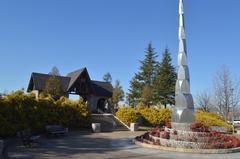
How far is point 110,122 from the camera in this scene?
Answer: 3225 cm

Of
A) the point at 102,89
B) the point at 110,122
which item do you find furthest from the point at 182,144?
the point at 102,89

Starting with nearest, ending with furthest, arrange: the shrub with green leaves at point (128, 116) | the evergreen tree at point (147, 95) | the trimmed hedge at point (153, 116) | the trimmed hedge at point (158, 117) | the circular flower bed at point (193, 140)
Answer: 1. the circular flower bed at point (193, 140)
2. the shrub with green leaves at point (128, 116)
3. the trimmed hedge at point (158, 117)
4. the trimmed hedge at point (153, 116)
5. the evergreen tree at point (147, 95)

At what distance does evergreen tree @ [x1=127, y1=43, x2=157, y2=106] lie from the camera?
194ft

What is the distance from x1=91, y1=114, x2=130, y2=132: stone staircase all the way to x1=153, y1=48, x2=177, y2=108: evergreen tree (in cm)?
2102

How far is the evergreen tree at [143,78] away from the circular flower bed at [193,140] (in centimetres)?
3906

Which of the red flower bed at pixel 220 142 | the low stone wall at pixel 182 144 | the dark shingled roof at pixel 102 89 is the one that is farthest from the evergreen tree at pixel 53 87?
the red flower bed at pixel 220 142

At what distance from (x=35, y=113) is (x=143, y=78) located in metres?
39.5

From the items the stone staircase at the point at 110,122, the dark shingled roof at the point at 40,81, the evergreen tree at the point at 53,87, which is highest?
the dark shingled roof at the point at 40,81

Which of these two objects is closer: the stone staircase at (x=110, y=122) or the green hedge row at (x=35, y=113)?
the green hedge row at (x=35, y=113)

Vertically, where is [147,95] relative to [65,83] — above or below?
below

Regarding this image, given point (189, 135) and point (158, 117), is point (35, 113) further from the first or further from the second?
point (158, 117)

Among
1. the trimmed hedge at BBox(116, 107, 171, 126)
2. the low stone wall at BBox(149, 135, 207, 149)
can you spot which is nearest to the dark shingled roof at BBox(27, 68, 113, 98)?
the trimmed hedge at BBox(116, 107, 171, 126)

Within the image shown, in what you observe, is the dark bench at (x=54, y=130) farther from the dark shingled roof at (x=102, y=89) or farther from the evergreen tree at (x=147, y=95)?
the evergreen tree at (x=147, y=95)

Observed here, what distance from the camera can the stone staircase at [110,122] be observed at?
99.2 feet
